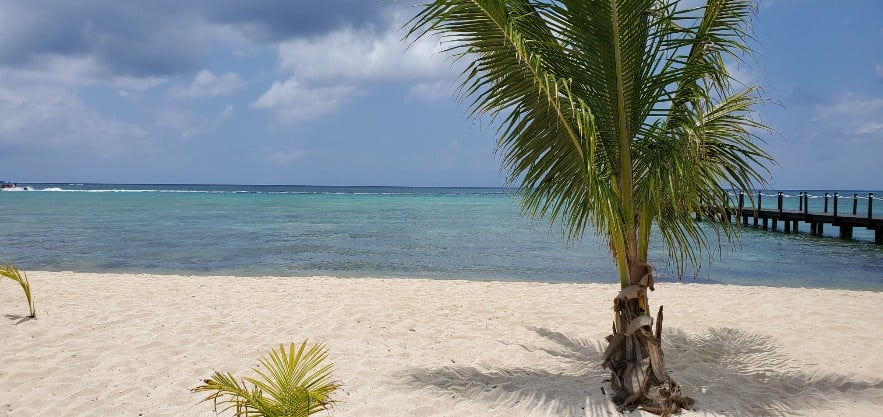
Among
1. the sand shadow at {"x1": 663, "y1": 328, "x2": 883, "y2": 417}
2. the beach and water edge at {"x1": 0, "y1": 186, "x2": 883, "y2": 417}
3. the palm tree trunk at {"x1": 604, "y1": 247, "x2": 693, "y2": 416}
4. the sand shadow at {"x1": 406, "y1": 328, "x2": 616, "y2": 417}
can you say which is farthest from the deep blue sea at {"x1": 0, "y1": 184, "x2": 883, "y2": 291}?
the palm tree trunk at {"x1": 604, "y1": 247, "x2": 693, "y2": 416}

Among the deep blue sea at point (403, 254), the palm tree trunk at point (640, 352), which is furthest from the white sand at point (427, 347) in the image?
the deep blue sea at point (403, 254)

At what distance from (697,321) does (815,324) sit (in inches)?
56.3

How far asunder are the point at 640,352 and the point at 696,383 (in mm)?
1085

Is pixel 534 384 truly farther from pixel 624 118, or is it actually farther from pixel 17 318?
pixel 17 318

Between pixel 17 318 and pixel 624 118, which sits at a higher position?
pixel 624 118

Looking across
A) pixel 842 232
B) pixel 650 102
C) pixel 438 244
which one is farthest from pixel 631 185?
pixel 842 232

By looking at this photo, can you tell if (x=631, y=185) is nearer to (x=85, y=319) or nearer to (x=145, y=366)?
(x=145, y=366)

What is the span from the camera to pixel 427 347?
635 centimetres

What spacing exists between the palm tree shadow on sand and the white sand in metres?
0.02

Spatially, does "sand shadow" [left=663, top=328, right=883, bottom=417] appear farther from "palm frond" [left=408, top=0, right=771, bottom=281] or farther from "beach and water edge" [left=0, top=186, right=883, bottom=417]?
"palm frond" [left=408, top=0, right=771, bottom=281]

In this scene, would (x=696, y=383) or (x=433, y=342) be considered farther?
(x=433, y=342)

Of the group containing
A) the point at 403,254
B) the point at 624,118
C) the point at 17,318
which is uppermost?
the point at 624,118

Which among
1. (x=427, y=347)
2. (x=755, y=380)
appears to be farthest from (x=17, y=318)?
(x=755, y=380)

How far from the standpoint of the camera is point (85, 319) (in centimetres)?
714
